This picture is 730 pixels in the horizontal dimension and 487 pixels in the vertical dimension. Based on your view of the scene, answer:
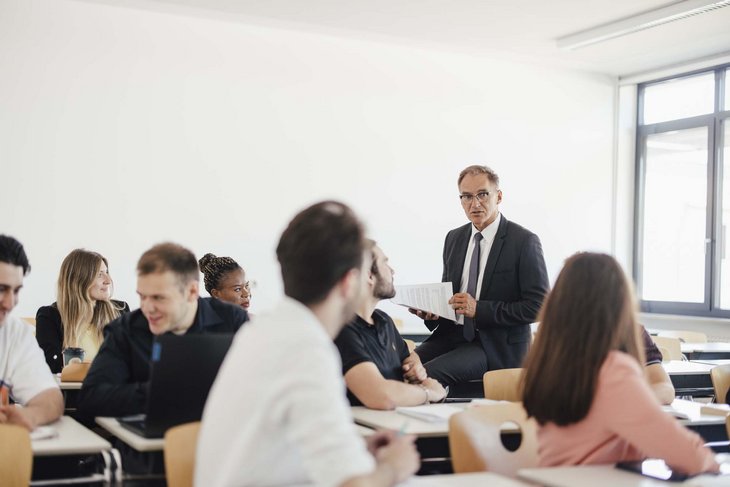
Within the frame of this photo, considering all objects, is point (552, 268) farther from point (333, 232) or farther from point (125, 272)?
point (333, 232)

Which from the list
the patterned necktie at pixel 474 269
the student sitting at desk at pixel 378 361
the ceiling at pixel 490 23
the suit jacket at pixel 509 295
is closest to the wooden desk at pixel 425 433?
the student sitting at desk at pixel 378 361

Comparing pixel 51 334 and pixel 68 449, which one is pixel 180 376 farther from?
pixel 51 334

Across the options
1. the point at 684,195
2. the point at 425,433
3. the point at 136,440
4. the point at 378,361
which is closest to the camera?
the point at 136,440

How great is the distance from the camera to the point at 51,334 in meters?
4.40

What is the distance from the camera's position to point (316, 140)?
7590 mm

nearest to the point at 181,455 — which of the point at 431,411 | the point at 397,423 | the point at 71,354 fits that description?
the point at 397,423

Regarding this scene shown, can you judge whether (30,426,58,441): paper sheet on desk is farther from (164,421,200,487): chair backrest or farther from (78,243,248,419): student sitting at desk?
(164,421,200,487): chair backrest

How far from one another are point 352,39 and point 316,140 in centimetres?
99

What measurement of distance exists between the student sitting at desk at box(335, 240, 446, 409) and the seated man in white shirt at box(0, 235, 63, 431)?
1.03 meters

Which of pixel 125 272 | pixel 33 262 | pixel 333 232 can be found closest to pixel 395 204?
pixel 125 272

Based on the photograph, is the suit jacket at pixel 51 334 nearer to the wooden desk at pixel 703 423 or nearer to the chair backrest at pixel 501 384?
the chair backrest at pixel 501 384

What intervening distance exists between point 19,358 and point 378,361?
51.2 inches

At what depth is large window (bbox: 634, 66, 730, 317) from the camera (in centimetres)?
836

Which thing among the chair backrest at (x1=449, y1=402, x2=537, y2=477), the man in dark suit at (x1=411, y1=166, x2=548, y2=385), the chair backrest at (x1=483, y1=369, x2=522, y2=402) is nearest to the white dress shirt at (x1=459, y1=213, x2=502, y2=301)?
the man in dark suit at (x1=411, y1=166, x2=548, y2=385)
